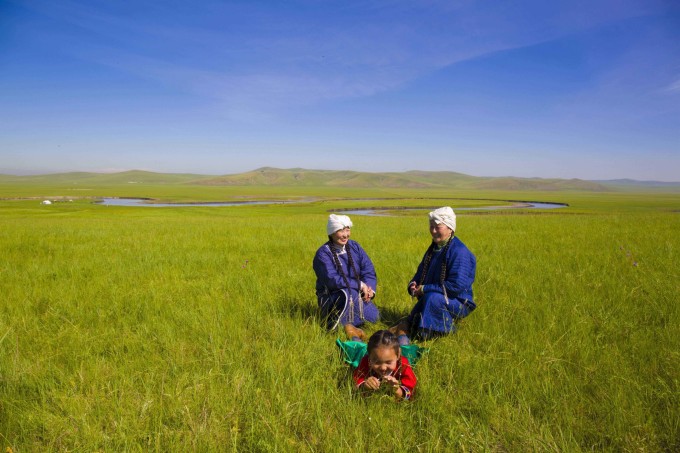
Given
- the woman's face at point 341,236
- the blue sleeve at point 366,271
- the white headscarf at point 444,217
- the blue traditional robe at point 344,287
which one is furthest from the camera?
the blue sleeve at point 366,271

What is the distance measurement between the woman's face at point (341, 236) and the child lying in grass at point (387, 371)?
2.02 metres

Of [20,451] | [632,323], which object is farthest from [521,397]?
[20,451]

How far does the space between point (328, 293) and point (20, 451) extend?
3.34 metres

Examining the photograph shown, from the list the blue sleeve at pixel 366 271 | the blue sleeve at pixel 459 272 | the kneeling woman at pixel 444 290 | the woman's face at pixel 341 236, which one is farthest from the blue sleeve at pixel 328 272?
the blue sleeve at pixel 459 272

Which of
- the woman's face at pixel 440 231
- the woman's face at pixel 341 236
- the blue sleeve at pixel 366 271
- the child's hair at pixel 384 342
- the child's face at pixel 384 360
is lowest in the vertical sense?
the child's face at pixel 384 360

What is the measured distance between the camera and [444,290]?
4500mm

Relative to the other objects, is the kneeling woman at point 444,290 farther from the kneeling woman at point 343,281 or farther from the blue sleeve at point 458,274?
the kneeling woman at point 343,281

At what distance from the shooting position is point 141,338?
4.20 meters

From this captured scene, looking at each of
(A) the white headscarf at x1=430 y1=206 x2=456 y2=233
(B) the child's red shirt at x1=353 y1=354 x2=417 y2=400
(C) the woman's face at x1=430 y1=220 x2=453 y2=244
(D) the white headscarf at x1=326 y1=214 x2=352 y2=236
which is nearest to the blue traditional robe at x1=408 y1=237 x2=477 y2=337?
(C) the woman's face at x1=430 y1=220 x2=453 y2=244

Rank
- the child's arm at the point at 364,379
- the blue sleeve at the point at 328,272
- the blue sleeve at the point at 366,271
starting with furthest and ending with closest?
the blue sleeve at the point at 366,271 → the blue sleeve at the point at 328,272 → the child's arm at the point at 364,379

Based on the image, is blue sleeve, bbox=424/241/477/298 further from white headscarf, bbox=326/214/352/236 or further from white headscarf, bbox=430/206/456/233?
white headscarf, bbox=326/214/352/236

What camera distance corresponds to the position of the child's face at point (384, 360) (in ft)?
10.2

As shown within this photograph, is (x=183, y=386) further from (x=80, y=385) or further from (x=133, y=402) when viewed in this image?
(x=80, y=385)

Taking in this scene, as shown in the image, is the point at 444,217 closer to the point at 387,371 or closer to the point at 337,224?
the point at 337,224
